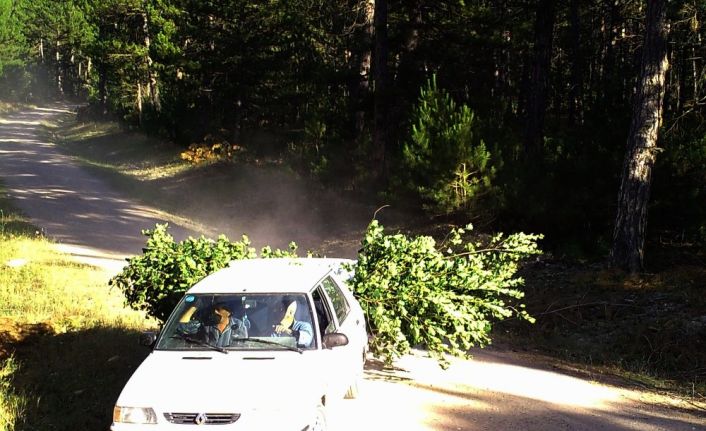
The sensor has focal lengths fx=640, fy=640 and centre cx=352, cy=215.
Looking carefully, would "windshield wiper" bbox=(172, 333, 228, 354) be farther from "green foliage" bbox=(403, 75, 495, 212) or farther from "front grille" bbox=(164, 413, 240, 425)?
"green foliage" bbox=(403, 75, 495, 212)

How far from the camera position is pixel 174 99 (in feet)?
127

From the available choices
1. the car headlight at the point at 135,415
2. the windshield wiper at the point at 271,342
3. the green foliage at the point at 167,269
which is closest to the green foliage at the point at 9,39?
the green foliage at the point at 167,269

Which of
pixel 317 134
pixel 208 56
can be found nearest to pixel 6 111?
pixel 208 56

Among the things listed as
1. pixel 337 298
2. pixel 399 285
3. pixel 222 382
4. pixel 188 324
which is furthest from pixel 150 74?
pixel 222 382

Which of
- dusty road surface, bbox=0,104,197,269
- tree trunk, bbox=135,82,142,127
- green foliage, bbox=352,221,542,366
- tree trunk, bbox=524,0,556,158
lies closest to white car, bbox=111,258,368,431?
green foliage, bbox=352,221,542,366

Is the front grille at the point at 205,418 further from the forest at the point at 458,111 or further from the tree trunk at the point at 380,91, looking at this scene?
the tree trunk at the point at 380,91

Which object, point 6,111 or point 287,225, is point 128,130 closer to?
point 287,225

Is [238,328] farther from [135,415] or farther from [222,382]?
[135,415]

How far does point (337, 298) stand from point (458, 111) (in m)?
13.2

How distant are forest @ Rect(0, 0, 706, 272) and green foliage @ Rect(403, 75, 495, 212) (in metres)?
0.04

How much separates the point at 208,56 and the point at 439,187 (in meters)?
21.9

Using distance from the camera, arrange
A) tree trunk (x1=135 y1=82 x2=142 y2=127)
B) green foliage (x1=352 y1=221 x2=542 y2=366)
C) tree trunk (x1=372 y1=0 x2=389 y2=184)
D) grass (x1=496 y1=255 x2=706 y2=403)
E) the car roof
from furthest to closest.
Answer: tree trunk (x1=135 y1=82 x2=142 y2=127), tree trunk (x1=372 y1=0 x2=389 y2=184), grass (x1=496 y1=255 x2=706 y2=403), green foliage (x1=352 y1=221 x2=542 y2=366), the car roof

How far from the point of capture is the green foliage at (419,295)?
8.16 m

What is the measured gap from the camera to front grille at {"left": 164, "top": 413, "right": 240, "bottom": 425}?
4715 mm
